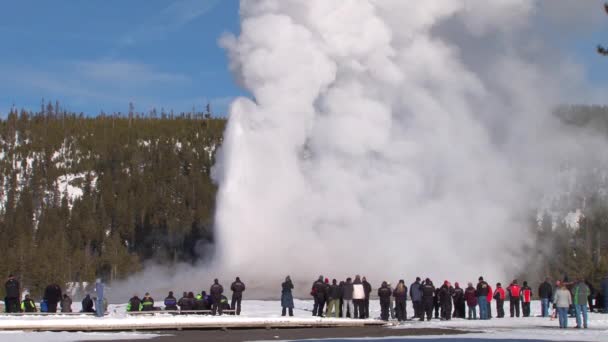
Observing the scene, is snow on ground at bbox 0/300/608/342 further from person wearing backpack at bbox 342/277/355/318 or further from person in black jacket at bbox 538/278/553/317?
person wearing backpack at bbox 342/277/355/318

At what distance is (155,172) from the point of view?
163500 mm

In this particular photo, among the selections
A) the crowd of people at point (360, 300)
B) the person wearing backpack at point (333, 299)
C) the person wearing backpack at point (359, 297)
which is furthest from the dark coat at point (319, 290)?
the person wearing backpack at point (359, 297)

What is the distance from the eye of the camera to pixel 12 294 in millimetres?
30688

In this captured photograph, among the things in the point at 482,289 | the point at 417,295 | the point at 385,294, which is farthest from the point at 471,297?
the point at 385,294

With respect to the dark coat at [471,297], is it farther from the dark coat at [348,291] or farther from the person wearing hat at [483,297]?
the dark coat at [348,291]

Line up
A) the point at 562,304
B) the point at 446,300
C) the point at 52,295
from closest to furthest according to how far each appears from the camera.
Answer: the point at 562,304, the point at 52,295, the point at 446,300

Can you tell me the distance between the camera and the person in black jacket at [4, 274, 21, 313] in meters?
30.4

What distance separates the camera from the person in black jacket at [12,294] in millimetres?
30438

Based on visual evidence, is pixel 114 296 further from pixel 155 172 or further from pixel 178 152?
pixel 178 152

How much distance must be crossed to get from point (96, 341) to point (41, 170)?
516 feet

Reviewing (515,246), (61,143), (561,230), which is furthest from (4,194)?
(515,246)

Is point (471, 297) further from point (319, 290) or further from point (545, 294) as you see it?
point (319, 290)

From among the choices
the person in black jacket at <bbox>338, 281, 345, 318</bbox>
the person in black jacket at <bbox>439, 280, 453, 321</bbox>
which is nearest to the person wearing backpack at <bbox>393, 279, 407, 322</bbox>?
the person in black jacket at <bbox>439, 280, 453, 321</bbox>

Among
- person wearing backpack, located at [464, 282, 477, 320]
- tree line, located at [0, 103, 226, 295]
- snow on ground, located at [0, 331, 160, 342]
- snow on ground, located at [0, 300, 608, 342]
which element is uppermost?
tree line, located at [0, 103, 226, 295]
